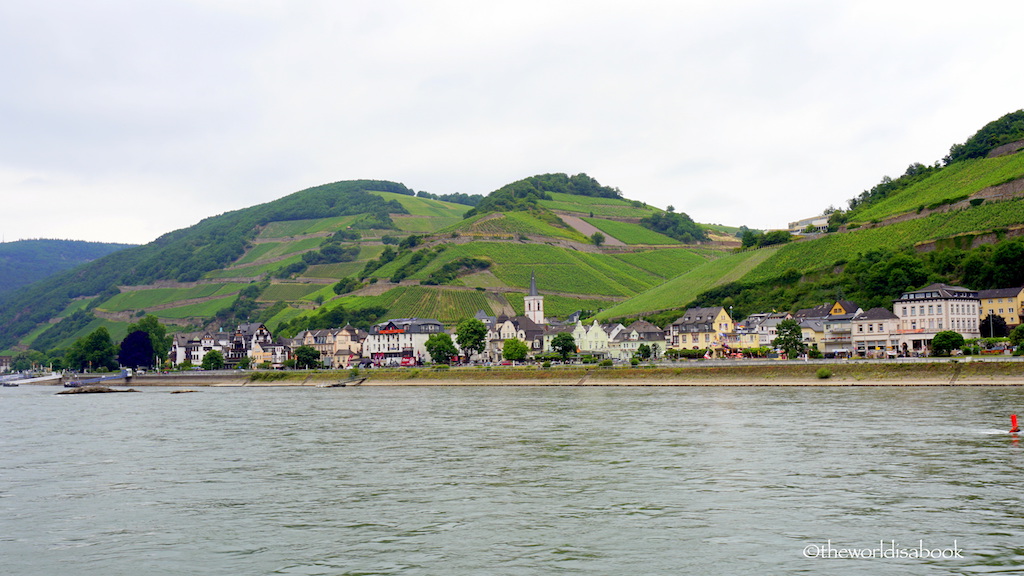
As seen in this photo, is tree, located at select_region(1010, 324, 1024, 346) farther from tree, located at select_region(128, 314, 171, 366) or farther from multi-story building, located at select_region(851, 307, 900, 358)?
tree, located at select_region(128, 314, 171, 366)

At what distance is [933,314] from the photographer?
300ft

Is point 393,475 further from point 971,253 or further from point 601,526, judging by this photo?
point 971,253

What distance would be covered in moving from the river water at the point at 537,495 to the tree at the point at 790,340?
36172 millimetres

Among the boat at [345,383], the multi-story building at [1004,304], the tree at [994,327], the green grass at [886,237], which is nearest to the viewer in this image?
the tree at [994,327]

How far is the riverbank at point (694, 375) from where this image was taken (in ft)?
218

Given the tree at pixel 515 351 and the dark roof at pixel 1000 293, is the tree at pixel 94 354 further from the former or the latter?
the dark roof at pixel 1000 293

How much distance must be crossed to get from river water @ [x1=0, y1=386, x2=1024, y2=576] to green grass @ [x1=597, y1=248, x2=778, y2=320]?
8242 centimetres

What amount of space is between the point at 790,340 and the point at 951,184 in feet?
192

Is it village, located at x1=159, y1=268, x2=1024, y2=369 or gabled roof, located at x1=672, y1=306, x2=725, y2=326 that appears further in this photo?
gabled roof, located at x1=672, y1=306, x2=725, y2=326

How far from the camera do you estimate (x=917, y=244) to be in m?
111

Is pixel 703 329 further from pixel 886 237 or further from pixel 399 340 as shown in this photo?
pixel 399 340

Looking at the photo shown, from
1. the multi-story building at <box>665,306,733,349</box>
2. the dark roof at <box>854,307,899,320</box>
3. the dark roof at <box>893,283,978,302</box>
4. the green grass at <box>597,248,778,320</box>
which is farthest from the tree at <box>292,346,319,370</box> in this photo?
the dark roof at <box>893,283,978,302</box>

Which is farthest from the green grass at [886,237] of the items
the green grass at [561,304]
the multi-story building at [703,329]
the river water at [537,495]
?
the river water at [537,495]

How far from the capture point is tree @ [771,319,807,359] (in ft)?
293
